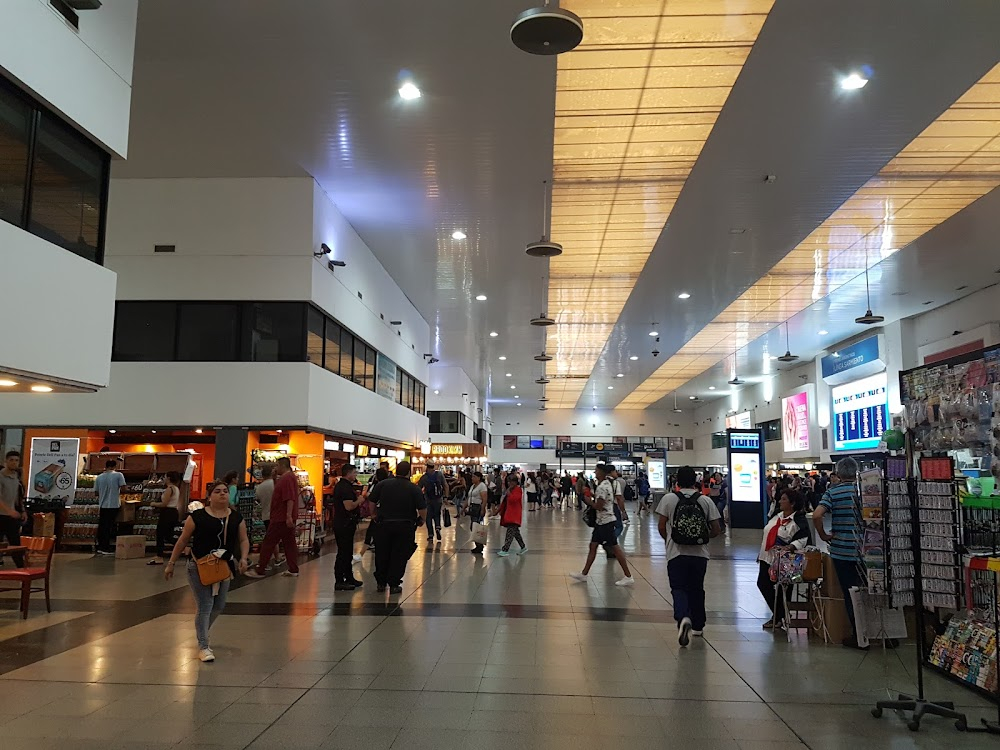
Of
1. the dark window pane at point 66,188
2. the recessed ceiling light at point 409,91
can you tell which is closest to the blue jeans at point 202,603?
the dark window pane at point 66,188

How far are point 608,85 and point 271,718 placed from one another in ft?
27.7

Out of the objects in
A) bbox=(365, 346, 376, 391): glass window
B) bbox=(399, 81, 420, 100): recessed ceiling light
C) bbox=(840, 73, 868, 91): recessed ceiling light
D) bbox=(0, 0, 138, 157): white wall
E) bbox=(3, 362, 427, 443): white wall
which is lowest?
bbox=(3, 362, 427, 443): white wall

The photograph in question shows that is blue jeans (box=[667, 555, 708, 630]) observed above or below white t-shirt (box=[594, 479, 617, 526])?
below

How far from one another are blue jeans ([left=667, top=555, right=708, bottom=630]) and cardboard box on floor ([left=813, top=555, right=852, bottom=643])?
1156 millimetres

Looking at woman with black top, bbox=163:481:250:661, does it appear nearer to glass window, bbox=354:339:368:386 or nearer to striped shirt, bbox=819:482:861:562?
striped shirt, bbox=819:482:861:562

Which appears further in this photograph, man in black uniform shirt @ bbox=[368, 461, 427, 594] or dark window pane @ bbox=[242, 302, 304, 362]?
dark window pane @ bbox=[242, 302, 304, 362]

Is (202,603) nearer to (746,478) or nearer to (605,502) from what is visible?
(605,502)

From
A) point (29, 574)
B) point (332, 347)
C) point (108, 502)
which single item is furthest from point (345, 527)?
point (108, 502)

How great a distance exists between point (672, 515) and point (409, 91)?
609 cm

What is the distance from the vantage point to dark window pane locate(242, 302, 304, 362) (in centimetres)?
1239

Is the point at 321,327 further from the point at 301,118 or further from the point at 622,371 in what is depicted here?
the point at 622,371

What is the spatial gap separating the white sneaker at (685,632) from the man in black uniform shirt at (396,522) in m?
3.76

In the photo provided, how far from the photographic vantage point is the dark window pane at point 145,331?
12.4 m

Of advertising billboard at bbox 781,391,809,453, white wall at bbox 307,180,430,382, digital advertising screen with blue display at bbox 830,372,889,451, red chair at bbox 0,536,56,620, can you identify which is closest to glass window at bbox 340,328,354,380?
white wall at bbox 307,180,430,382
